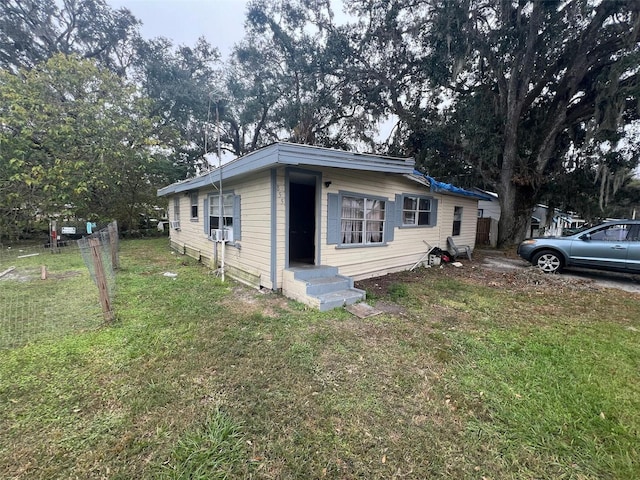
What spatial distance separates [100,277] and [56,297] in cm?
229

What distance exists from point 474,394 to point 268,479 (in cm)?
187

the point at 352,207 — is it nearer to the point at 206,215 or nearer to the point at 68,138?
the point at 206,215

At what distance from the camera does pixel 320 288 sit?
4.75 metres

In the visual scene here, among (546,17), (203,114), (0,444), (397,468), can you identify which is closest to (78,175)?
(203,114)

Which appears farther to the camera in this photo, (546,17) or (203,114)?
(203,114)

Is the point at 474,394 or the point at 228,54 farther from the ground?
the point at 228,54

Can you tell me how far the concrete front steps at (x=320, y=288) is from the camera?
14.8 ft

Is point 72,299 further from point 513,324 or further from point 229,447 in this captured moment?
point 513,324

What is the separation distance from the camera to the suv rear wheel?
701cm

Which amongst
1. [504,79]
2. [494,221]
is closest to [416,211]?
[504,79]

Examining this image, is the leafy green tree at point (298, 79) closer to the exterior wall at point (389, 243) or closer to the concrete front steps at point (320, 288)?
the exterior wall at point (389, 243)

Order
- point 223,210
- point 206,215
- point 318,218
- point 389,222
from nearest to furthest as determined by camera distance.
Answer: point 318,218 < point 389,222 < point 223,210 < point 206,215

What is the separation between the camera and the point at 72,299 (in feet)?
15.4

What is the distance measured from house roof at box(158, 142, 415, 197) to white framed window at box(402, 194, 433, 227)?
1489 mm
